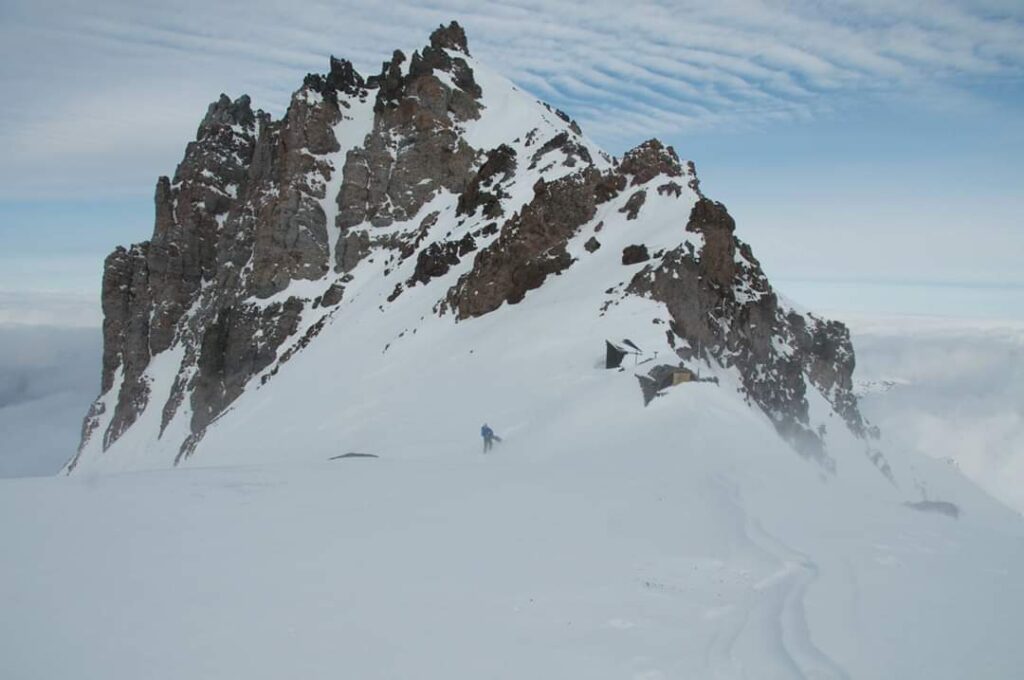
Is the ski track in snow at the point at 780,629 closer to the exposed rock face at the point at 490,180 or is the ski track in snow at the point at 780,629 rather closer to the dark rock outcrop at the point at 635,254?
the dark rock outcrop at the point at 635,254

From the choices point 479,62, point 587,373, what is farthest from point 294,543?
point 479,62

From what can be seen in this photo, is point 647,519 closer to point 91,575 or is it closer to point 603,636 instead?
point 603,636

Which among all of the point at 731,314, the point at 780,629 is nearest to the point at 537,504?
the point at 780,629

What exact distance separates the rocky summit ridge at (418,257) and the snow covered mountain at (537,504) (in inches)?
14.2

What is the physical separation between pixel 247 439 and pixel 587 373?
23268 millimetres

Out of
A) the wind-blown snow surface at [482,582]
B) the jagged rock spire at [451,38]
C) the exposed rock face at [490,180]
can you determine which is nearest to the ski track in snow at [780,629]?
the wind-blown snow surface at [482,582]

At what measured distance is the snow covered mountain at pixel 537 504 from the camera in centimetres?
667

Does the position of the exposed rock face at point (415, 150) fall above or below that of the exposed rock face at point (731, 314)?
above

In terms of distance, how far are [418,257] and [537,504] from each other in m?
45.1

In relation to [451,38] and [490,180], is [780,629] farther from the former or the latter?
[451,38]

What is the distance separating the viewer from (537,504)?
12273mm

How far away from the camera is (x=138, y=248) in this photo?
94375mm

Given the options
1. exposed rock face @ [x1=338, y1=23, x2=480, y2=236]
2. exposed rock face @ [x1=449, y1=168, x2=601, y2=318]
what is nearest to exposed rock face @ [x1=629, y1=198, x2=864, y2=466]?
exposed rock face @ [x1=449, y1=168, x2=601, y2=318]

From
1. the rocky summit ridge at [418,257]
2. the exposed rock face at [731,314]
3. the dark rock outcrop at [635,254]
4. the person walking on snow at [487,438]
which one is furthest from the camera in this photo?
the rocky summit ridge at [418,257]
